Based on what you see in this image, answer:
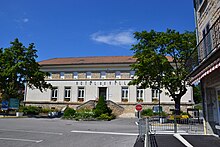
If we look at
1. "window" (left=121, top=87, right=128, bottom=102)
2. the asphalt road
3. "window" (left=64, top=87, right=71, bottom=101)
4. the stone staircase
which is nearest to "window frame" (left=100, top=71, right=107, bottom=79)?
"window" (left=121, top=87, right=128, bottom=102)

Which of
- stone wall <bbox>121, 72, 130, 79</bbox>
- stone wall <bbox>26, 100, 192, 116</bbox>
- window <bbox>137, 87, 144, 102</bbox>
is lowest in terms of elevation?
stone wall <bbox>26, 100, 192, 116</bbox>

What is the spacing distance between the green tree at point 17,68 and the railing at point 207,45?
25.4 meters

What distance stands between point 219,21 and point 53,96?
39.2 m

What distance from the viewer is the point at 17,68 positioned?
3111 cm

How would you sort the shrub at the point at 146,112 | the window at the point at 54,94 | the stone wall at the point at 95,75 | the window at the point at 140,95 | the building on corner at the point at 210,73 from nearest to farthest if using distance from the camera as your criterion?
the building on corner at the point at 210,73
the shrub at the point at 146,112
the window at the point at 140,95
the stone wall at the point at 95,75
the window at the point at 54,94

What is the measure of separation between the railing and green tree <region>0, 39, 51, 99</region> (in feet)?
83.4

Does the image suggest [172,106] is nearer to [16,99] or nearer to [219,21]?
[16,99]

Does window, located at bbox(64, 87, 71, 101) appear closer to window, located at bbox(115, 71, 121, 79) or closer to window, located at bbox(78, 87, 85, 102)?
window, located at bbox(78, 87, 85, 102)

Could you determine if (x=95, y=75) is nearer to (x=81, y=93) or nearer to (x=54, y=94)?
(x=81, y=93)

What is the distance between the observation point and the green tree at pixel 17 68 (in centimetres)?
3150

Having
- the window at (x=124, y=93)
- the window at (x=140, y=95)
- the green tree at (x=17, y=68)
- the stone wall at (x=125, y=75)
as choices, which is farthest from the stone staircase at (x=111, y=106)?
the green tree at (x=17, y=68)

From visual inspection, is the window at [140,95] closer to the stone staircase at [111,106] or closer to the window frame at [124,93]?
the window frame at [124,93]

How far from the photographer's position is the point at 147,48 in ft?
81.0

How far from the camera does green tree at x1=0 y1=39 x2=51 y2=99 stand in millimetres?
31500
